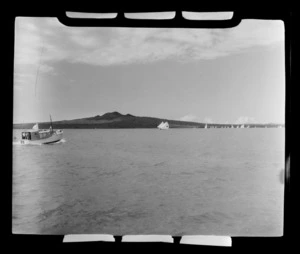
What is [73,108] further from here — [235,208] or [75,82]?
[235,208]

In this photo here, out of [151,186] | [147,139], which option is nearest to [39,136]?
[151,186]

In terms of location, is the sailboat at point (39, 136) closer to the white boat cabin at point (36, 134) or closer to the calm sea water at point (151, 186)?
the white boat cabin at point (36, 134)

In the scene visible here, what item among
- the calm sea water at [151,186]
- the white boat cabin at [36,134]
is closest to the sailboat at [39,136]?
the white boat cabin at [36,134]

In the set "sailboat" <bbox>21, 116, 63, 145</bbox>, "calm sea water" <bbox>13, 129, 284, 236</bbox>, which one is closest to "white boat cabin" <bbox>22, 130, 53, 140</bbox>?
"sailboat" <bbox>21, 116, 63, 145</bbox>

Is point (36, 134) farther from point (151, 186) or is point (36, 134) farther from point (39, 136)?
point (151, 186)

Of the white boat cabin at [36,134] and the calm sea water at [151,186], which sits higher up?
the white boat cabin at [36,134]

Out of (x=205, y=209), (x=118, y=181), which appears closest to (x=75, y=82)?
(x=118, y=181)
